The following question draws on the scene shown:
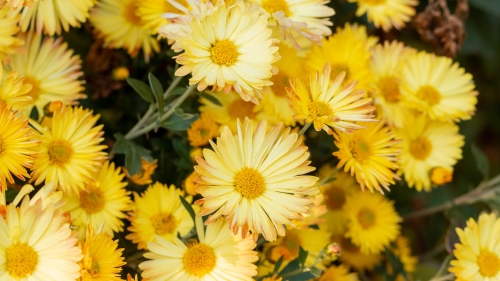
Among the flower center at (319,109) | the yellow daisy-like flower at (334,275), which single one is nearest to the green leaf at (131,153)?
the flower center at (319,109)

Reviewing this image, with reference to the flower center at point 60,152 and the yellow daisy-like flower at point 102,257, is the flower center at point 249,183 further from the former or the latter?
the flower center at point 60,152

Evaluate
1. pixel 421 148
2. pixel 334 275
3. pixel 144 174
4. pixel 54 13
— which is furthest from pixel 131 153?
pixel 421 148

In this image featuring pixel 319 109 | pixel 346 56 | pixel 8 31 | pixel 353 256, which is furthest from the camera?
pixel 353 256

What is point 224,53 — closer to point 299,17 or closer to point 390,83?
point 299,17

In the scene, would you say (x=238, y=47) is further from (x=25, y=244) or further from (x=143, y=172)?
(x=25, y=244)

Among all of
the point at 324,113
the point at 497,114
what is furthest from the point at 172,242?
the point at 497,114
